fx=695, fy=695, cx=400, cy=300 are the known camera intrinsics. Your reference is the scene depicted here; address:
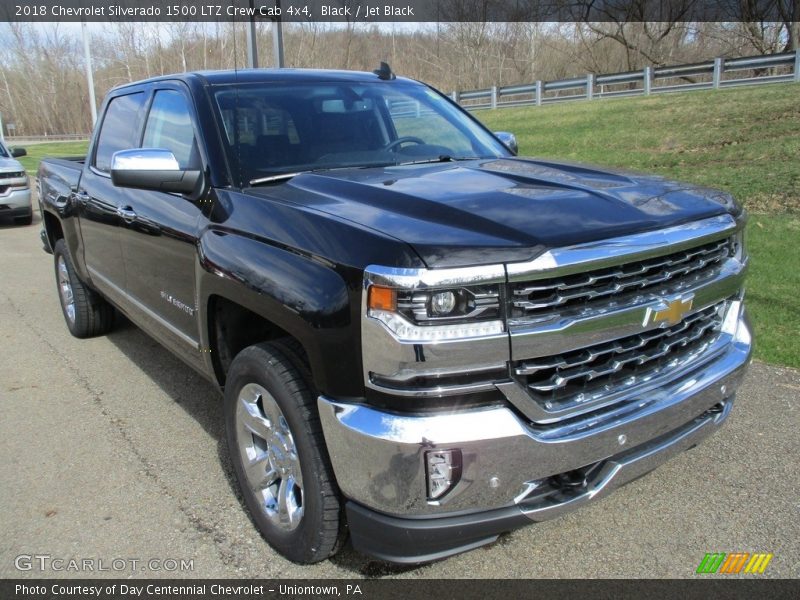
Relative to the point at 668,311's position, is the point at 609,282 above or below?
above

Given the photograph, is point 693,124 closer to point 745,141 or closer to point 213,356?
point 745,141

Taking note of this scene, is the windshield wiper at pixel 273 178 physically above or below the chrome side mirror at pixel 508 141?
below

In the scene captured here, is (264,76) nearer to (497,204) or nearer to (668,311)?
(497,204)

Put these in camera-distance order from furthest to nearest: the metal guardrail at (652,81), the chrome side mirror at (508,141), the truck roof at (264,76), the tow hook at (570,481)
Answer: the metal guardrail at (652,81) < the chrome side mirror at (508,141) < the truck roof at (264,76) < the tow hook at (570,481)

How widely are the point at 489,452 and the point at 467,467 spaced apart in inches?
3.3

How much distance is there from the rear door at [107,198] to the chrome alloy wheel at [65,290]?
0.91m

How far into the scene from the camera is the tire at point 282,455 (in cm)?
249

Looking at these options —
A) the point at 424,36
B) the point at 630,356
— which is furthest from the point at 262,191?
the point at 424,36

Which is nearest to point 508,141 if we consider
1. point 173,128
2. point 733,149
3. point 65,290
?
point 173,128

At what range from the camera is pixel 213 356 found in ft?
11.0

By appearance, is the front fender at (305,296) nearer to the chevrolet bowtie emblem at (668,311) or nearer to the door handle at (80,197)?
the chevrolet bowtie emblem at (668,311)

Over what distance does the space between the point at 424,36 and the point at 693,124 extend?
89.1 ft

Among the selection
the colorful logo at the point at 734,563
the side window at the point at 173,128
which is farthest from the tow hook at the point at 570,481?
the side window at the point at 173,128

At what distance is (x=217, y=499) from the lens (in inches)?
132
